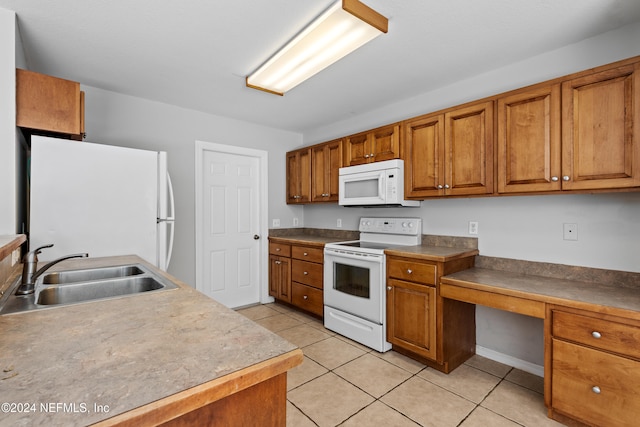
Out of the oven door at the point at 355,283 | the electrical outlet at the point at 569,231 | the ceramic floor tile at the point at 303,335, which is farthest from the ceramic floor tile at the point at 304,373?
the electrical outlet at the point at 569,231

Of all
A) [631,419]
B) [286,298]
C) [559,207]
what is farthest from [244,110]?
[631,419]

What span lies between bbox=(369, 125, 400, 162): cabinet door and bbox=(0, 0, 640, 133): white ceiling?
38 centimetres

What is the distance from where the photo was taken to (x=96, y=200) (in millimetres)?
2121

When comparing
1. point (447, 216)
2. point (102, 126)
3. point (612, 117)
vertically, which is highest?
point (102, 126)

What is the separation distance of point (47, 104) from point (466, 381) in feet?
11.3

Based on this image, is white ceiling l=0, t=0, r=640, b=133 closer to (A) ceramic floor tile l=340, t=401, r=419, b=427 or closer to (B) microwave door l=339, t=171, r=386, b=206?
(B) microwave door l=339, t=171, r=386, b=206

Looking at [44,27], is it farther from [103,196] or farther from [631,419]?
[631,419]

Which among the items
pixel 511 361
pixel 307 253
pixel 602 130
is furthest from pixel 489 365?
pixel 307 253

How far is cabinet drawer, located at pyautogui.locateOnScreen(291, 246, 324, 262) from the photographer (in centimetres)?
327

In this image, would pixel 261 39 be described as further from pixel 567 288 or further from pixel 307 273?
pixel 567 288

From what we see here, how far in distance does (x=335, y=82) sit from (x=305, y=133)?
1812mm

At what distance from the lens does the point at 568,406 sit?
1.70 meters

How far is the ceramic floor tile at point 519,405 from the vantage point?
1.78 metres

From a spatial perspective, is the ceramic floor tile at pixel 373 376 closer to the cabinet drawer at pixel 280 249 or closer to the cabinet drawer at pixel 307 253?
the cabinet drawer at pixel 307 253
